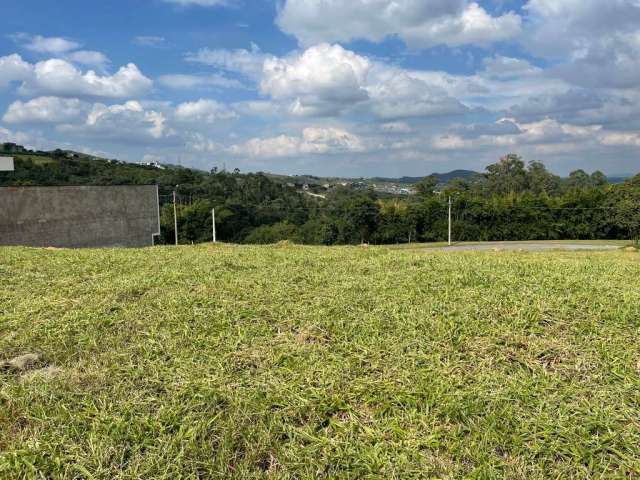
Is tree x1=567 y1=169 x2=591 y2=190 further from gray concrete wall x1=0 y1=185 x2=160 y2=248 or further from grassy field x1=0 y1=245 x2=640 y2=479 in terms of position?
grassy field x1=0 y1=245 x2=640 y2=479

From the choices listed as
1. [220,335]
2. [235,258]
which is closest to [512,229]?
[235,258]

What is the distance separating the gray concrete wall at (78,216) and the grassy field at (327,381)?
474 inches

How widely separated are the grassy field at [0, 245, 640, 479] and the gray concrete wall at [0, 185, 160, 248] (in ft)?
39.5

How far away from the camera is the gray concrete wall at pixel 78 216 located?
44.0ft

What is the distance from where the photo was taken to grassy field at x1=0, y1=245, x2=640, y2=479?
5.17 ft

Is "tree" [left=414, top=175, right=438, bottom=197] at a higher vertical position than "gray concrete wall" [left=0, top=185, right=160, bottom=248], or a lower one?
higher

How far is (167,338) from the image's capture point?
8.11 ft

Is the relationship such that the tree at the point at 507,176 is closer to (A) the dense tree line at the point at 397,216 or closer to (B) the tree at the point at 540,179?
(B) the tree at the point at 540,179

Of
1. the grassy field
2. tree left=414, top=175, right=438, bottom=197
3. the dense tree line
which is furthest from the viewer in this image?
tree left=414, top=175, right=438, bottom=197

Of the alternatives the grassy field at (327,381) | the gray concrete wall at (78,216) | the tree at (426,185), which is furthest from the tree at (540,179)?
the grassy field at (327,381)

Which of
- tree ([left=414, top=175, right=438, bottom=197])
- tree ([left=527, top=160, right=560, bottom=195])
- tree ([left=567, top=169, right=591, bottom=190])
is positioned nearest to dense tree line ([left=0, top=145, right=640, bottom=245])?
tree ([left=414, top=175, right=438, bottom=197])

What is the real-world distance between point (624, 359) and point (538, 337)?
372 millimetres

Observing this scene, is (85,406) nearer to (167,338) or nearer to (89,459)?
(89,459)

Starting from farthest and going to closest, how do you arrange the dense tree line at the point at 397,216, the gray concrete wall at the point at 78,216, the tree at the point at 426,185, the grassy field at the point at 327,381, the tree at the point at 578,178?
the tree at the point at 578,178, the tree at the point at 426,185, the dense tree line at the point at 397,216, the gray concrete wall at the point at 78,216, the grassy field at the point at 327,381
